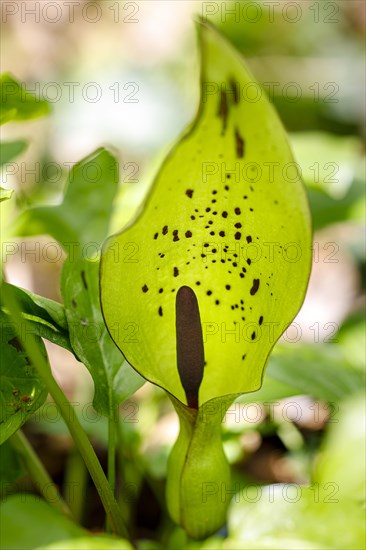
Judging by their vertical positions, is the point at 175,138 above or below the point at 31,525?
above

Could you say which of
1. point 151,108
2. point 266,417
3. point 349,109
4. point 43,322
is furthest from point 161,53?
point 43,322

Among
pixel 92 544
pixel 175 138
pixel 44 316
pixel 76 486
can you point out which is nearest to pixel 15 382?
pixel 44 316

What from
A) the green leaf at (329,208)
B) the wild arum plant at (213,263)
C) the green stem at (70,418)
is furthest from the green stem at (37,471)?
the green leaf at (329,208)

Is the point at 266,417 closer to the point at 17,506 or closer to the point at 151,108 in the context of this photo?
the point at 17,506

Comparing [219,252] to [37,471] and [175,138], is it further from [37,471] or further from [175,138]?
[175,138]

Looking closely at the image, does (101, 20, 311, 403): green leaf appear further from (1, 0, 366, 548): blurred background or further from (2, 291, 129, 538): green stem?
(1, 0, 366, 548): blurred background

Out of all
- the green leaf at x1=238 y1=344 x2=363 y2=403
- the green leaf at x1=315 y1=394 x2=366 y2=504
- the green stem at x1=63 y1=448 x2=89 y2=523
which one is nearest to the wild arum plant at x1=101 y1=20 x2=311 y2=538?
the green leaf at x1=315 y1=394 x2=366 y2=504
